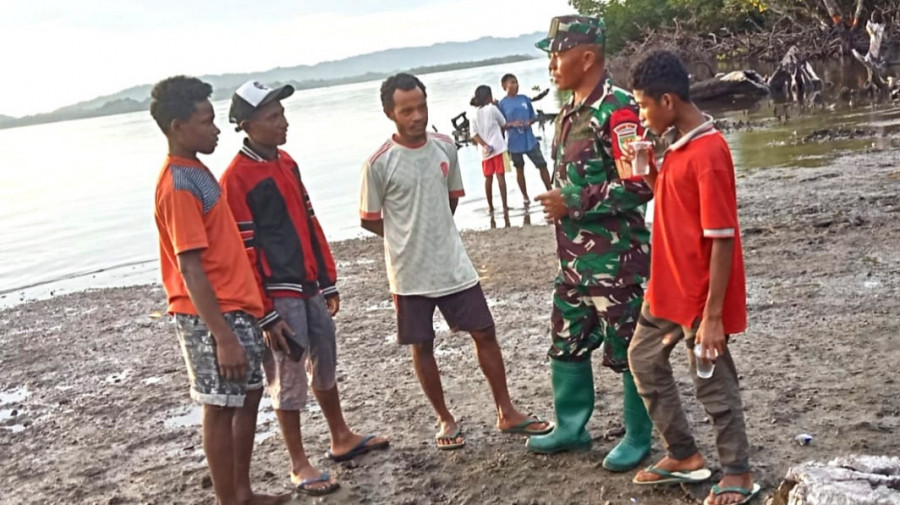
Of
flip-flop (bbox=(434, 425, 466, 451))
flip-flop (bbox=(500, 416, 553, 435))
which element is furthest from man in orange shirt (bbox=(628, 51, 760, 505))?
flip-flop (bbox=(434, 425, 466, 451))

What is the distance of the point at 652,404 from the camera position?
391 cm

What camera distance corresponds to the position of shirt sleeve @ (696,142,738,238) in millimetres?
3406

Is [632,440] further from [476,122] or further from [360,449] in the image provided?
[476,122]

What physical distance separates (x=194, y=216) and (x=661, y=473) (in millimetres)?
2271

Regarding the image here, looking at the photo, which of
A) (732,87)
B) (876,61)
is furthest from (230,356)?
(732,87)

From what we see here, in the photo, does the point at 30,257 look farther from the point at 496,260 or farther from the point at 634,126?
the point at 634,126

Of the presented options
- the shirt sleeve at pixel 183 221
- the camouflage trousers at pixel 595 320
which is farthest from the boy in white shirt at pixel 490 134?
the shirt sleeve at pixel 183 221

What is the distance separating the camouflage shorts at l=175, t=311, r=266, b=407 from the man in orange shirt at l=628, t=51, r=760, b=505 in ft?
5.45

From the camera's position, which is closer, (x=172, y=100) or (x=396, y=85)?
(x=172, y=100)

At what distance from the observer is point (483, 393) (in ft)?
18.5

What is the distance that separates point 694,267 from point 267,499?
230 centimetres

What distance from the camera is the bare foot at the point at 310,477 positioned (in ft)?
14.7

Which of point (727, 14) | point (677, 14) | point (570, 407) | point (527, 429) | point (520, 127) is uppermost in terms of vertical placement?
point (677, 14)

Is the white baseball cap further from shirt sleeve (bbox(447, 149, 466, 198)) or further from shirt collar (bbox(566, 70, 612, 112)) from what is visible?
shirt collar (bbox(566, 70, 612, 112))
